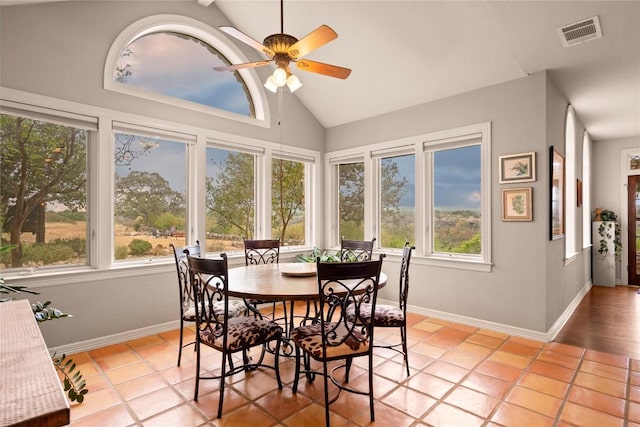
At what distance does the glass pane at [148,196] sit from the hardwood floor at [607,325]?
4.17m

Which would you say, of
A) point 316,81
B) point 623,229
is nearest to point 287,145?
point 316,81

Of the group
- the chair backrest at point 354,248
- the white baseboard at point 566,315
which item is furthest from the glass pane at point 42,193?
the white baseboard at point 566,315

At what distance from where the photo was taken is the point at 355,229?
512cm

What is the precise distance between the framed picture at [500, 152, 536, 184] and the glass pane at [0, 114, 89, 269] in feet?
13.6

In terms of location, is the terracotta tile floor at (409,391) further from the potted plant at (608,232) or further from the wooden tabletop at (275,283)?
the potted plant at (608,232)

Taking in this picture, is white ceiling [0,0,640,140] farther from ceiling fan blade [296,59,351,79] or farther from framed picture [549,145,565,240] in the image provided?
ceiling fan blade [296,59,351,79]

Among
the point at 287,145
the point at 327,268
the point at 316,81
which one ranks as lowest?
the point at 327,268

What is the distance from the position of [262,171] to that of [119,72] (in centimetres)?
191

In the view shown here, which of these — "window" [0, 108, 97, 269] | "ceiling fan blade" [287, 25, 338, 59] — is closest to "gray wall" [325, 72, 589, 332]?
"ceiling fan blade" [287, 25, 338, 59]

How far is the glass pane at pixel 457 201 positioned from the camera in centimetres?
393

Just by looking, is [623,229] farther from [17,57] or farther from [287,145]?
[17,57]

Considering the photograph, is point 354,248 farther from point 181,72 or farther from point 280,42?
point 181,72

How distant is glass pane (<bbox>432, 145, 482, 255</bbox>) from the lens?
12.9 ft

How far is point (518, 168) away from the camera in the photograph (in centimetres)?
344
